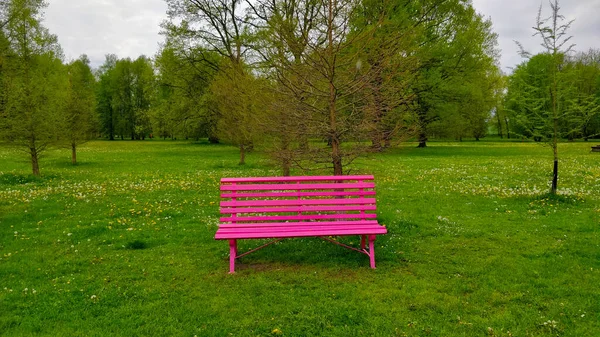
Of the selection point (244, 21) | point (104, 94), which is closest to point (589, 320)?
point (244, 21)

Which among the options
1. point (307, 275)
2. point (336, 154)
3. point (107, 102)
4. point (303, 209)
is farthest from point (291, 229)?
point (107, 102)

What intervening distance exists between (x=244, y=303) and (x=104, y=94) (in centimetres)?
7305

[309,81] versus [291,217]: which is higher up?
[309,81]

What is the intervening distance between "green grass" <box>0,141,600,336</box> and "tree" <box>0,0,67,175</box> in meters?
5.06

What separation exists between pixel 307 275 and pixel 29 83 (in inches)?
780

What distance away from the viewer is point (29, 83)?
62.2ft

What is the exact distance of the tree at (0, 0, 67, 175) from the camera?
13750 millimetres

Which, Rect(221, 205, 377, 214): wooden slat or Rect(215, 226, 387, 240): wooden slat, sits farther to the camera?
Rect(221, 205, 377, 214): wooden slat

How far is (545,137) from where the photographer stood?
408 inches

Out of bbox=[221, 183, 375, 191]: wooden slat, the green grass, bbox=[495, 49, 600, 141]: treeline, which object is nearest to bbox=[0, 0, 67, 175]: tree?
the green grass

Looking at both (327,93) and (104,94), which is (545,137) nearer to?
(327,93)

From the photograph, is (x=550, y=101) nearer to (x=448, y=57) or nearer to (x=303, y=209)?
(x=303, y=209)

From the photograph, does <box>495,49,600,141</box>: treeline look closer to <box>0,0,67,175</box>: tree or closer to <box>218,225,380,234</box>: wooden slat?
<box>218,225,380,234</box>: wooden slat

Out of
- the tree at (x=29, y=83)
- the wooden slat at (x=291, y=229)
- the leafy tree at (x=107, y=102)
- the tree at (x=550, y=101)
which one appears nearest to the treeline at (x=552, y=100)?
the tree at (x=550, y=101)
